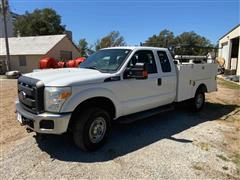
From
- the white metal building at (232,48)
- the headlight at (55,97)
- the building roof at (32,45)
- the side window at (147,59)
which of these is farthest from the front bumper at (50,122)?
the building roof at (32,45)

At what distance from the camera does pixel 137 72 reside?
4645mm

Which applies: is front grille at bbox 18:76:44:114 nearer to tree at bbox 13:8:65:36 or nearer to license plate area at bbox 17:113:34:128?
license plate area at bbox 17:113:34:128

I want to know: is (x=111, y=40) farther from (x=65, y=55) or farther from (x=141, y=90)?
(x=141, y=90)

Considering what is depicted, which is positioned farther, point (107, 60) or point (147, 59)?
point (147, 59)

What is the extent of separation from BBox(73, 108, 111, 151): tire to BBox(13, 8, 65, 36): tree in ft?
147

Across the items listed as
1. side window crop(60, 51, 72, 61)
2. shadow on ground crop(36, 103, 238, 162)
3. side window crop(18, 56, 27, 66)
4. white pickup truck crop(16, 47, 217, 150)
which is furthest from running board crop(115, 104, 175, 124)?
side window crop(60, 51, 72, 61)

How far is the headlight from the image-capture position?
3.80m

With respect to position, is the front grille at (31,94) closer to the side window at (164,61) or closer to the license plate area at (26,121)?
the license plate area at (26,121)

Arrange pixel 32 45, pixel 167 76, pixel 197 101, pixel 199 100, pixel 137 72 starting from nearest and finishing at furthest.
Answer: pixel 137 72, pixel 167 76, pixel 197 101, pixel 199 100, pixel 32 45

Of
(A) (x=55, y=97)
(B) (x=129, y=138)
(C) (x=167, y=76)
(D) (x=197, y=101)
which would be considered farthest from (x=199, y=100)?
(A) (x=55, y=97)

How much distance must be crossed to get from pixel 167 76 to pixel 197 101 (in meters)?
2.16

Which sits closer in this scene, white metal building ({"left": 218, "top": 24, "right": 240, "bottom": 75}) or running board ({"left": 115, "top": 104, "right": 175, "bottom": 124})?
running board ({"left": 115, "top": 104, "right": 175, "bottom": 124})

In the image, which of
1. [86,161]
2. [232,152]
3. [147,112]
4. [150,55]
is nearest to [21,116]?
[86,161]

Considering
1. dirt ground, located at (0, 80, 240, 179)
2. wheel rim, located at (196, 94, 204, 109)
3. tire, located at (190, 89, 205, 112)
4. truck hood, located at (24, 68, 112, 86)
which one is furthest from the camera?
wheel rim, located at (196, 94, 204, 109)
